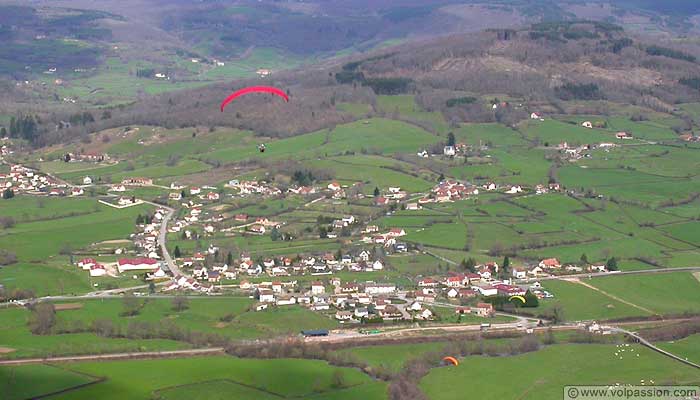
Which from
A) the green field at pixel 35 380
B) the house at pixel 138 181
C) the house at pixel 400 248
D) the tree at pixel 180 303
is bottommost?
the house at pixel 138 181

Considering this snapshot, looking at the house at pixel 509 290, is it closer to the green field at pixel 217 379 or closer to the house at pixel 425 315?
the house at pixel 425 315

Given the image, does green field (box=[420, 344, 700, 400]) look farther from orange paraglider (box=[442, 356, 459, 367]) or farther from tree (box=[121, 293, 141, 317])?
tree (box=[121, 293, 141, 317])

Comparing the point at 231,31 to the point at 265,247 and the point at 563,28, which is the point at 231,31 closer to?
the point at 563,28

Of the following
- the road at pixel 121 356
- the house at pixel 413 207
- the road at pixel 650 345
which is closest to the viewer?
the road at pixel 121 356

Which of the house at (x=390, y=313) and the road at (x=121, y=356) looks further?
the house at (x=390, y=313)

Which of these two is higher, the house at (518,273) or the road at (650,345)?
the road at (650,345)

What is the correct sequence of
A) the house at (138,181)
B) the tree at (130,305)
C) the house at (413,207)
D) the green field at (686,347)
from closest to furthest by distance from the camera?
the green field at (686,347)
the tree at (130,305)
the house at (413,207)
the house at (138,181)

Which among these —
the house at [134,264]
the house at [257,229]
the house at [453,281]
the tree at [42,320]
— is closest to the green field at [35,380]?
the tree at [42,320]

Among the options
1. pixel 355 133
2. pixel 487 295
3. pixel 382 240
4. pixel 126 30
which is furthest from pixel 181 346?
pixel 126 30
